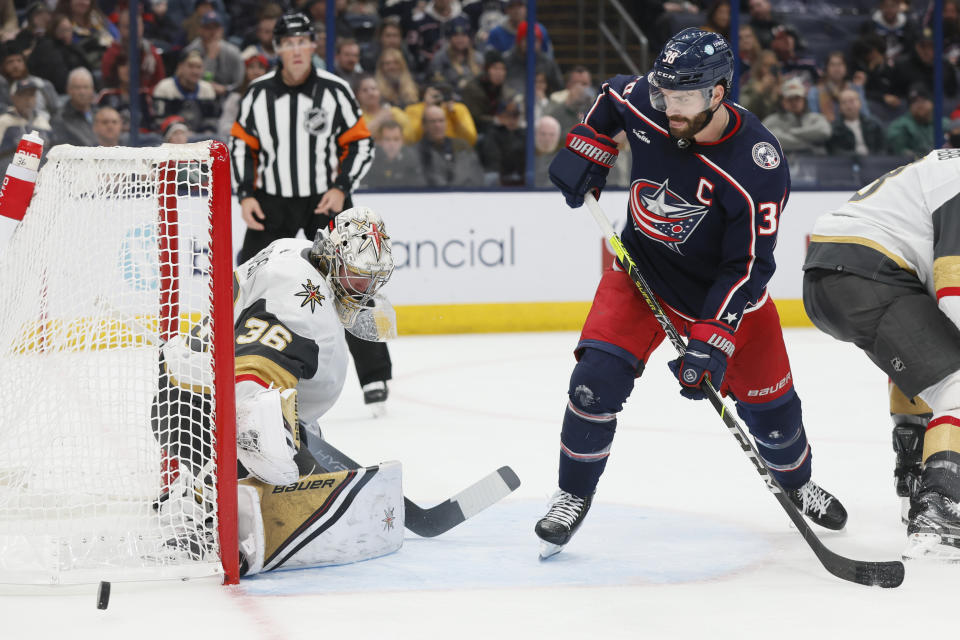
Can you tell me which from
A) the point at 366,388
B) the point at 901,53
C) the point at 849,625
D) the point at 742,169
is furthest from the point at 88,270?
the point at 901,53

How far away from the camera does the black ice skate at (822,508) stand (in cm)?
276

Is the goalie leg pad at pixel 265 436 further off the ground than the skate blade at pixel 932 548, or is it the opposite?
the goalie leg pad at pixel 265 436

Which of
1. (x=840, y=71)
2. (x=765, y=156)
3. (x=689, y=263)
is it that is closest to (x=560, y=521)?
(x=689, y=263)

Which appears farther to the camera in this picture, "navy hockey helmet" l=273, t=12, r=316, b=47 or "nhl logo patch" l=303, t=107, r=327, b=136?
"nhl logo patch" l=303, t=107, r=327, b=136

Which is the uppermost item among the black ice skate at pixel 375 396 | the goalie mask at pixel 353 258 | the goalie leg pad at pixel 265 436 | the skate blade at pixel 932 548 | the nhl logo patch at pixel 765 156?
the nhl logo patch at pixel 765 156

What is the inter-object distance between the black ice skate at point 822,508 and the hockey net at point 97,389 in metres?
1.25

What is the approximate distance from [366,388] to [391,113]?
2724 millimetres

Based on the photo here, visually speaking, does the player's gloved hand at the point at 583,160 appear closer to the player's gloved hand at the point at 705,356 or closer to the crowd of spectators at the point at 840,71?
the player's gloved hand at the point at 705,356

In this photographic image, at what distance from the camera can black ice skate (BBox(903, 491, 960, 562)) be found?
244 cm

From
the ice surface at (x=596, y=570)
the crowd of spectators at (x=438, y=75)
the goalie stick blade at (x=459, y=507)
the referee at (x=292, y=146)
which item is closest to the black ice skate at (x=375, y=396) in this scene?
the ice surface at (x=596, y=570)

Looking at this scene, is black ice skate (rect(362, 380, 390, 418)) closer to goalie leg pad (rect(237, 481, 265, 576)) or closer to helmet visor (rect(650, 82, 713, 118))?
goalie leg pad (rect(237, 481, 265, 576))

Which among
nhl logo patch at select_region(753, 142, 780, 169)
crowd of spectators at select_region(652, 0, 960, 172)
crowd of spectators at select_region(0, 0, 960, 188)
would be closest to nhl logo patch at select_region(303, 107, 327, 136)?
crowd of spectators at select_region(0, 0, 960, 188)

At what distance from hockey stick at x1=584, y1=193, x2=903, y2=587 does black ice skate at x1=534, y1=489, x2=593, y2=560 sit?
0.34 m

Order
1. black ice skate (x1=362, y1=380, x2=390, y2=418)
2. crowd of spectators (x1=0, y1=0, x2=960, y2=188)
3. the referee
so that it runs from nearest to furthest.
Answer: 1. black ice skate (x1=362, y1=380, x2=390, y2=418)
2. the referee
3. crowd of spectators (x1=0, y1=0, x2=960, y2=188)
